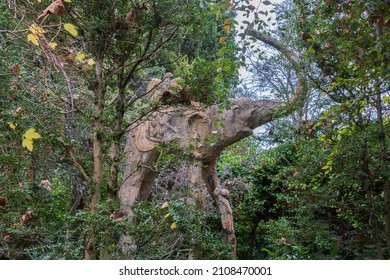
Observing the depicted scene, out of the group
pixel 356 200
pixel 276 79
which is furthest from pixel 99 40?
pixel 276 79

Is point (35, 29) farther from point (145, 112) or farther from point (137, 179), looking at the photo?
point (137, 179)

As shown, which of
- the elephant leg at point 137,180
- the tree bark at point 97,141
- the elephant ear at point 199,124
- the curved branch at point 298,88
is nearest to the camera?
the tree bark at point 97,141

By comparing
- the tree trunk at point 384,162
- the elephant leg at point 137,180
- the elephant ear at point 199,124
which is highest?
the elephant ear at point 199,124

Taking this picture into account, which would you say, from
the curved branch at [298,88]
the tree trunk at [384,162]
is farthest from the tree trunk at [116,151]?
the tree trunk at [384,162]

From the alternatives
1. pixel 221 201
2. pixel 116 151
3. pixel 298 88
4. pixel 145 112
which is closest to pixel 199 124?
pixel 221 201

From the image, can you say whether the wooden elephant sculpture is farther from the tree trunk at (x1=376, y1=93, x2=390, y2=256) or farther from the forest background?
the tree trunk at (x1=376, y1=93, x2=390, y2=256)

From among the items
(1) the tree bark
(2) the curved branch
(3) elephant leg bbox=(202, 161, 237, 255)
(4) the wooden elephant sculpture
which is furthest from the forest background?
(3) elephant leg bbox=(202, 161, 237, 255)

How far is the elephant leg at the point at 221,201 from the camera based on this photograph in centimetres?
361

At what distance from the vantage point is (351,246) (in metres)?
2.78

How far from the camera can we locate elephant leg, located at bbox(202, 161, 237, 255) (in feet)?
11.8

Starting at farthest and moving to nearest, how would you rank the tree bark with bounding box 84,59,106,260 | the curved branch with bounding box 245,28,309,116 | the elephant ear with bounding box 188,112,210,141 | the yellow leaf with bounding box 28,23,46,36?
the elephant ear with bounding box 188,112,210,141, the curved branch with bounding box 245,28,309,116, the tree bark with bounding box 84,59,106,260, the yellow leaf with bounding box 28,23,46,36

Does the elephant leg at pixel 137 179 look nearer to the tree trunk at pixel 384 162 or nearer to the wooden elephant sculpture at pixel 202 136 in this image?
the wooden elephant sculpture at pixel 202 136
